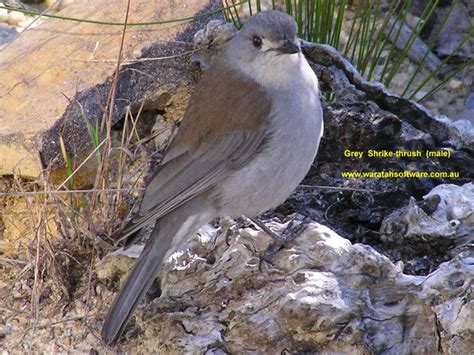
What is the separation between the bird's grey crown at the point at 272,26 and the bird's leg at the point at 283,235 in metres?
0.71

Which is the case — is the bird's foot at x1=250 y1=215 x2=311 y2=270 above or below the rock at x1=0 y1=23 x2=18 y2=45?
above

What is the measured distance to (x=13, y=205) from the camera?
13.0ft

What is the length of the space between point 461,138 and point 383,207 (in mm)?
521

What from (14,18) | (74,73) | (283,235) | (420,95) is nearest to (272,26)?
(283,235)

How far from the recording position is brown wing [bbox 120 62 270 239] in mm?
3340

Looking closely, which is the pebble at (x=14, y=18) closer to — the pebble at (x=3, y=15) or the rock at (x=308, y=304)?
the pebble at (x=3, y=15)

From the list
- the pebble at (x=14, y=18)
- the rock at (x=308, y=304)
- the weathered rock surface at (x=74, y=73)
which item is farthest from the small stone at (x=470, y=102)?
the pebble at (x=14, y=18)

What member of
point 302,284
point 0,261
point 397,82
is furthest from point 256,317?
point 397,82

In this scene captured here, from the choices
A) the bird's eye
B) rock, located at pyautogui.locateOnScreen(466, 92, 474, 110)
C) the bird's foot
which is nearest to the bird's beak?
the bird's eye

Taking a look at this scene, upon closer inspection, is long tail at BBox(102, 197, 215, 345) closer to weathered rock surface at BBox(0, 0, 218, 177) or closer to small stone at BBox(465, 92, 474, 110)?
weathered rock surface at BBox(0, 0, 218, 177)

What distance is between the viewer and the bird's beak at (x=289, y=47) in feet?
10.7

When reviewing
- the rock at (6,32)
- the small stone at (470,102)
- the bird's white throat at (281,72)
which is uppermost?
the bird's white throat at (281,72)

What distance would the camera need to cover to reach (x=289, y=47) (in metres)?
3.27

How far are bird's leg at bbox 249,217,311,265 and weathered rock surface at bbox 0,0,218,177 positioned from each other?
1038 mm
